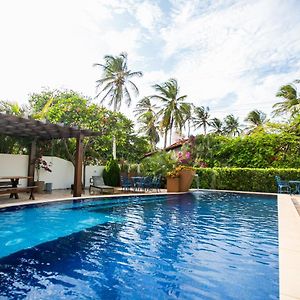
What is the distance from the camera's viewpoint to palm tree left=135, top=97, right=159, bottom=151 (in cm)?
3394

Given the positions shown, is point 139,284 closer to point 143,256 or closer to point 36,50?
point 143,256

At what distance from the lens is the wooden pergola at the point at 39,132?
9.47 m

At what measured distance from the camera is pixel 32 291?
3.16 m

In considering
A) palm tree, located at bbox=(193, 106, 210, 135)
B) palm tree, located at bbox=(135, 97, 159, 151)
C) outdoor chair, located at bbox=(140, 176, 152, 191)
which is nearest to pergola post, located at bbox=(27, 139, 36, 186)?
outdoor chair, located at bbox=(140, 176, 152, 191)

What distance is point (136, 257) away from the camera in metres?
4.52

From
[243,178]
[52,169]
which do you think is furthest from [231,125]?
[52,169]

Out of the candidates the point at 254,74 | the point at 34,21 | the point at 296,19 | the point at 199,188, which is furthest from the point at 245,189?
the point at 34,21

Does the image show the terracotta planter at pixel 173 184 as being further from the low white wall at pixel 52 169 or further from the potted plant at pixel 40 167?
the potted plant at pixel 40 167

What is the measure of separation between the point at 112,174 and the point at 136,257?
1406 centimetres

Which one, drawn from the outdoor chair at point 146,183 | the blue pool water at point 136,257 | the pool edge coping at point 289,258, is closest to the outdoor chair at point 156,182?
the outdoor chair at point 146,183

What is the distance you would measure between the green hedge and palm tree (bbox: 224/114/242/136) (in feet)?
99.4

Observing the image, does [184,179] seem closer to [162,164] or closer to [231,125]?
[162,164]

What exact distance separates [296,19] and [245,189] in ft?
35.9

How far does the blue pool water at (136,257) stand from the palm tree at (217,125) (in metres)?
39.2
